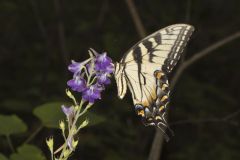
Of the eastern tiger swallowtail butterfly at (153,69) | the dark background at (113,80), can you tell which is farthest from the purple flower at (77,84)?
the dark background at (113,80)

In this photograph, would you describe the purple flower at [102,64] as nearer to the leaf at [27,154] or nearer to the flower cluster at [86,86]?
the flower cluster at [86,86]

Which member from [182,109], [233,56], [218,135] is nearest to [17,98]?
[182,109]

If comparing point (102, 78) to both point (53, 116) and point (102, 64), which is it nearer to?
point (102, 64)

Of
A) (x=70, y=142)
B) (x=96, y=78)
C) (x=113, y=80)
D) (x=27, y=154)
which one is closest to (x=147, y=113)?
(x=27, y=154)

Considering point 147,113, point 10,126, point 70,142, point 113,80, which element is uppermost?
point 70,142

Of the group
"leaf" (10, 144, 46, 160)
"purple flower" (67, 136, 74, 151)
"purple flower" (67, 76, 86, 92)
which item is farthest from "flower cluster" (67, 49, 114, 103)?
"leaf" (10, 144, 46, 160)

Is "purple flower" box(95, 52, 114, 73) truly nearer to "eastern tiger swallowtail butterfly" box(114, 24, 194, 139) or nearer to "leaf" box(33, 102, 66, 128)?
"eastern tiger swallowtail butterfly" box(114, 24, 194, 139)
